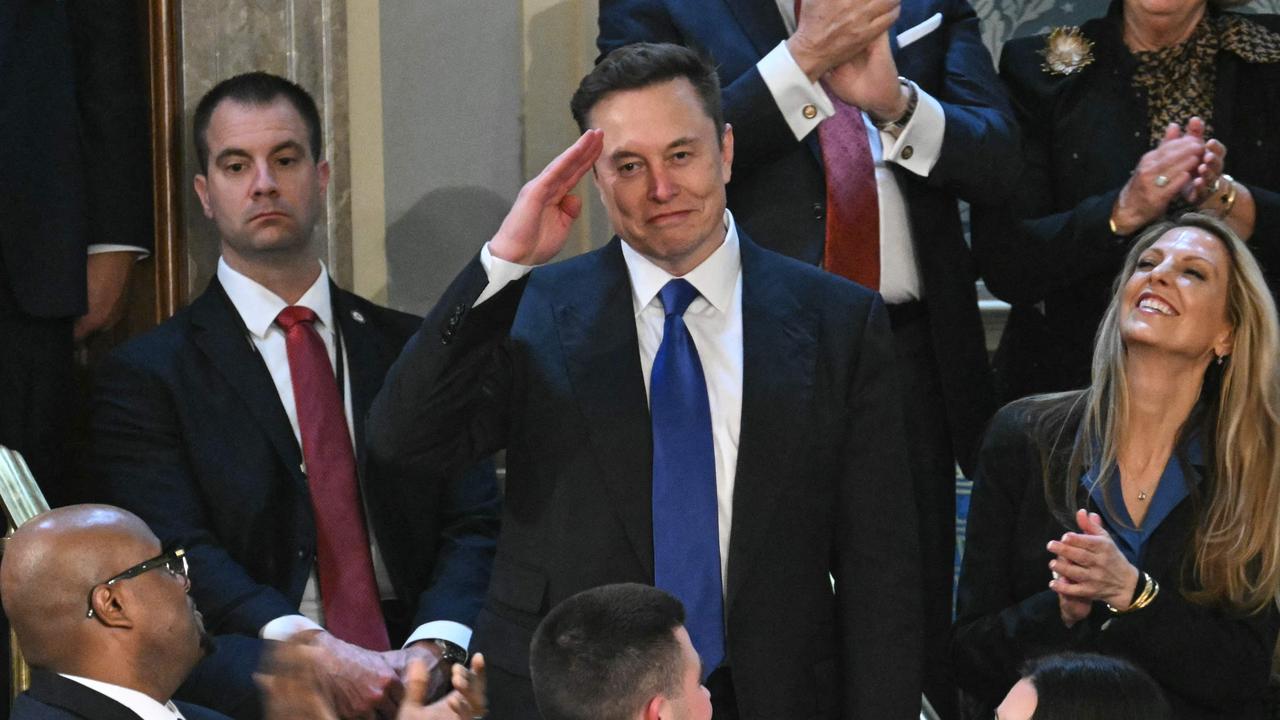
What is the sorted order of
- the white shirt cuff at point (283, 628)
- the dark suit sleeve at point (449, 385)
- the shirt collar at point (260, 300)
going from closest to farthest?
1. the dark suit sleeve at point (449, 385)
2. the white shirt cuff at point (283, 628)
3. the shirt collar at point (260, 300)

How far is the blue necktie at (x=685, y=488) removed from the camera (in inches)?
124

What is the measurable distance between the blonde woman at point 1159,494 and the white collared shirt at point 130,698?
147cm

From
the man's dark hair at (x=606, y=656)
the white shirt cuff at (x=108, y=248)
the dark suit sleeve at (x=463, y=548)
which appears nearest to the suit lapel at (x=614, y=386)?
the man's dark hair at (x=606, y=656)

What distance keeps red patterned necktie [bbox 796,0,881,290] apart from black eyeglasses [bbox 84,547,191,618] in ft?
4.46

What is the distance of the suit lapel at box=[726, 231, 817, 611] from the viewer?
3166mm

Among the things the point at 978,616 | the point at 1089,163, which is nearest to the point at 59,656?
the point at 978,616

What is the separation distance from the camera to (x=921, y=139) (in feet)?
12.5

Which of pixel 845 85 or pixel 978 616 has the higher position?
pixel 845 85

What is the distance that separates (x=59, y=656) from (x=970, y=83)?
2.07 metres

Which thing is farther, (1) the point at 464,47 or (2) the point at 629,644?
(1) the point at 464,47

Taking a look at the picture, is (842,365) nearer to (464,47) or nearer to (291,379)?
(291,379)

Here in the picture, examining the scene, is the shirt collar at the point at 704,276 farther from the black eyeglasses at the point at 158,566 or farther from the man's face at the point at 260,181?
the man's face at the point at 260,181

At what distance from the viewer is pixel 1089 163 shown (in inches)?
163

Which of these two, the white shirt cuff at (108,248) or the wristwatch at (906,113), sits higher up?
the wristwatch at (906,113)
